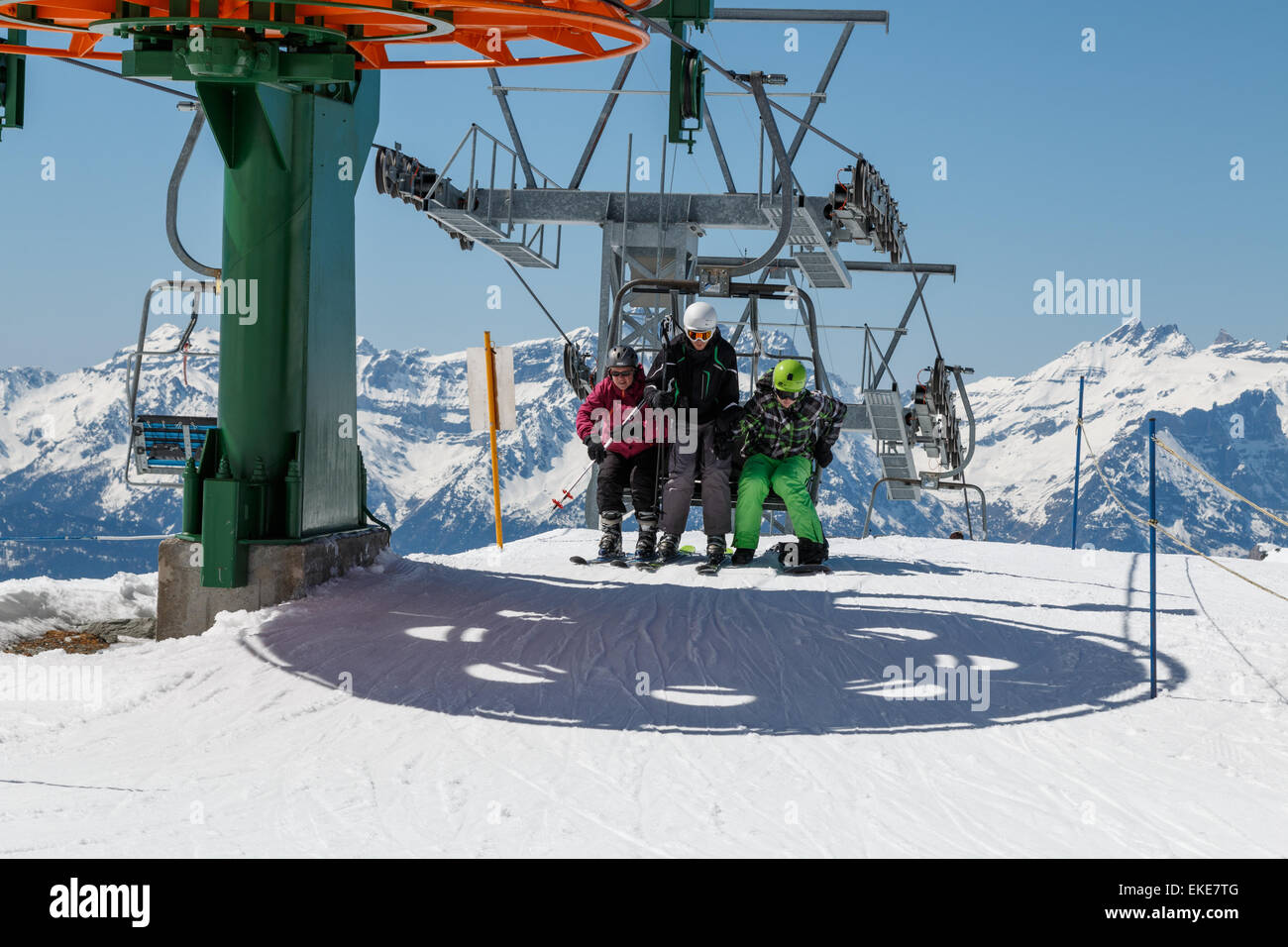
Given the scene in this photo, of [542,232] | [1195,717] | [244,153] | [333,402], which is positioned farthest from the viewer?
[542,232]

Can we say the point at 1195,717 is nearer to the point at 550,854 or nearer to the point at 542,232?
the point at 550,854

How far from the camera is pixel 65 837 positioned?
Result: 3.96 metres

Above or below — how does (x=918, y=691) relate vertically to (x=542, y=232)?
below

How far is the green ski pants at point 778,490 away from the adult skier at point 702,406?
0.45 ft

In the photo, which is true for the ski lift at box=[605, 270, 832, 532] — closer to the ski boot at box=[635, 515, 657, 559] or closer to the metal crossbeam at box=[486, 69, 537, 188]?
the ski boot at box=[635, 515, 657, 559]

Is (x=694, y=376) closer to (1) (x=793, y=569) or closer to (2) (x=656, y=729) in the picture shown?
(1) (x=793, y=569)

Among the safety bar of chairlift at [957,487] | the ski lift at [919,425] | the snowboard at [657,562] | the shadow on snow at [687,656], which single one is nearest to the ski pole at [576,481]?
the snowboard at [657,562]

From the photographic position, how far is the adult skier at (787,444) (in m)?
9.91

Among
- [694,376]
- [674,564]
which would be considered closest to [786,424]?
[694,376]

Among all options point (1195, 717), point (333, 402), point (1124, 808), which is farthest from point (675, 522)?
point (1124, 808)

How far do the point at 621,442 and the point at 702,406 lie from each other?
709 mm

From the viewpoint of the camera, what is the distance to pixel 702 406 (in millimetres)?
9906

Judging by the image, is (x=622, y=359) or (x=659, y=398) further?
(x=622, y=359)
